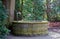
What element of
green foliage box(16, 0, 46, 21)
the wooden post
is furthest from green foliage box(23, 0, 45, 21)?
the wooden post

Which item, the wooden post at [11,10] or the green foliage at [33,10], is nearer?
the wooden post at [11,10]

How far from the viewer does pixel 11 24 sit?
941 cm

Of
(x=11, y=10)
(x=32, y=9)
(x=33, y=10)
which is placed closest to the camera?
(x=11, y=10)

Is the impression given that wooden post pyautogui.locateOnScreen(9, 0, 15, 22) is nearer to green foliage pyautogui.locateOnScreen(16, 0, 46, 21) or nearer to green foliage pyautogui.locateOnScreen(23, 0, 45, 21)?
green foliage pyautogui.locateOnScreen(16, 0, 46, 21)

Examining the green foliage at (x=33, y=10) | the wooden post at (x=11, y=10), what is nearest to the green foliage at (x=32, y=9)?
the green foliage at (x=33, y=10)

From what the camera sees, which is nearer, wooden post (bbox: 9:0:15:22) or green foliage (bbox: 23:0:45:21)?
wooden post (bbox: 9:0:15:22)

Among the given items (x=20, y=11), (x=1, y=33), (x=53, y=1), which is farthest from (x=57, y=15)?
(x=1, y=33)

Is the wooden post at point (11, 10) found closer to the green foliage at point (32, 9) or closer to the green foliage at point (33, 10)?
the green foliage at point (32, 9)

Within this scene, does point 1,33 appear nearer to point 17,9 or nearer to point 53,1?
point 17,9

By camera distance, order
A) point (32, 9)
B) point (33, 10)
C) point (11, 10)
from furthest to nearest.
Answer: point (32, 9), point (33, 10), point (11, 10)

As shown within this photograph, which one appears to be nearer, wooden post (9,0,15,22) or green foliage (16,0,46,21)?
wooden post (9,0,15,22)

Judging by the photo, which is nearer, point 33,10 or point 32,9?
point 33,10

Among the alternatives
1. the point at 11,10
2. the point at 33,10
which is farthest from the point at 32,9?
the point at 11,10

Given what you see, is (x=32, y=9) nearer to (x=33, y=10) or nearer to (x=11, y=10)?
(x=33, y=10)
